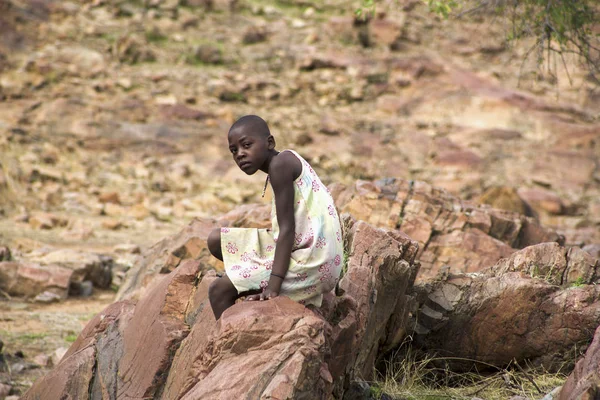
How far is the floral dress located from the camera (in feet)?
11.9

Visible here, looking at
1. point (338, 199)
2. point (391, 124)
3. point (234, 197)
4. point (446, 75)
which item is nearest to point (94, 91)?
point (234, 197)

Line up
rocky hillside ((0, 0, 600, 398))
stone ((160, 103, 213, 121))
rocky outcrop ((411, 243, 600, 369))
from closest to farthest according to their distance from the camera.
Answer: rocky outcrop ((411, 243, 600, 369)), rocky hillside ((0, 0, 600, 398)), stone ((160, 103, 213, 121))

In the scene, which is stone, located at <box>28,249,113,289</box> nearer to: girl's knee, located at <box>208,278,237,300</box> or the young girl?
girl's knee, located at <box>208,278,237,300</box>

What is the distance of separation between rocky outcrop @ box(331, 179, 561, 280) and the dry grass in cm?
149

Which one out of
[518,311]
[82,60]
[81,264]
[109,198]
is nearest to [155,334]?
[518,311]

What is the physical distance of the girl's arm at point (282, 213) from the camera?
140 inches

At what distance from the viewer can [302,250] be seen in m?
3.61

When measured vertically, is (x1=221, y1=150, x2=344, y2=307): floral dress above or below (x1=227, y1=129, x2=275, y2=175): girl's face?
below

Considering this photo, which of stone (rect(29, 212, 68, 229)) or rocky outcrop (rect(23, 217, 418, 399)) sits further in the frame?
stone (rect(29, 212, 68, 229))

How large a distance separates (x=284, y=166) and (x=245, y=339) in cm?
88

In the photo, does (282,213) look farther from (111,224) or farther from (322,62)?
(322,62)

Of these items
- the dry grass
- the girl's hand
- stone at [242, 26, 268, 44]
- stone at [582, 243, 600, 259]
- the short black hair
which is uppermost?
stone at [242, 26, 268, 44]

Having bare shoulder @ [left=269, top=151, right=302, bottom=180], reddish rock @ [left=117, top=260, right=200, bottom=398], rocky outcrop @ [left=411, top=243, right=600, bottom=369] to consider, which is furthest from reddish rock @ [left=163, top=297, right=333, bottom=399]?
rocky outcrop @ [left=411, top=243, right=600, bottom=369]

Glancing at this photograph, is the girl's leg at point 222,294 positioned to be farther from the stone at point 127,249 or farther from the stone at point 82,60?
the stone at point 82,60
